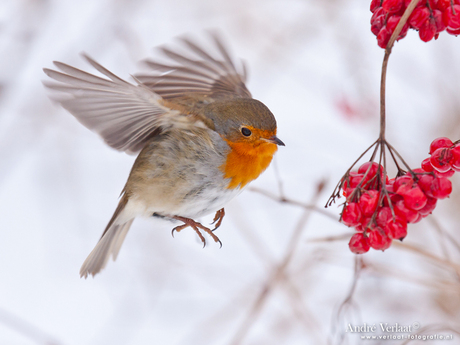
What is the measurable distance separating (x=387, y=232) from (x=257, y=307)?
3.16 feet

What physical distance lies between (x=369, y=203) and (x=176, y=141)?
1037 mm

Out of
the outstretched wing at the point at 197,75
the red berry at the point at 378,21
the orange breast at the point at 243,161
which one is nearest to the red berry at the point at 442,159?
the red berry at the point at 378,21

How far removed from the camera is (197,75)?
2.58 metres

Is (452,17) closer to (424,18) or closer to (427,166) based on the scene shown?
(424,18)

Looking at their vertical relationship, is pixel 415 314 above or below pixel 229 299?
above

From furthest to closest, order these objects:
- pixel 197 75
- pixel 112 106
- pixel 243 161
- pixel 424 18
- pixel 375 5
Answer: pixel 197 75
pixel 243 161
pixel 112 106
pixel 375 5
pixel 424 18

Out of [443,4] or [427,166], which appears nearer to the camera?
[443,4]

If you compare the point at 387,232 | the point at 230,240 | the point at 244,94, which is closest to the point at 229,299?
the point at 230,240

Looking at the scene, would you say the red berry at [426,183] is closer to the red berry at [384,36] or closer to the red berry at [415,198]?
the red berry at [415,198]

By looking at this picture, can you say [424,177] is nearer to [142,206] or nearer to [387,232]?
[387,232]

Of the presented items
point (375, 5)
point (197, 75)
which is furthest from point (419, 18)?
point (197, 75)

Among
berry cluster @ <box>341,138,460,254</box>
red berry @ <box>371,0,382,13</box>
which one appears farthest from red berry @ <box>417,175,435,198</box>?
red berry @ <box>371,0,382,13</box>

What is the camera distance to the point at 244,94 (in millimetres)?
2508

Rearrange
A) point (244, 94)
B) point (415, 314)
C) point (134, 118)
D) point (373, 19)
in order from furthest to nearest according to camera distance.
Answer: point (415, 314)
point (244, 94)
point (134, 118)
point (373, 19)
